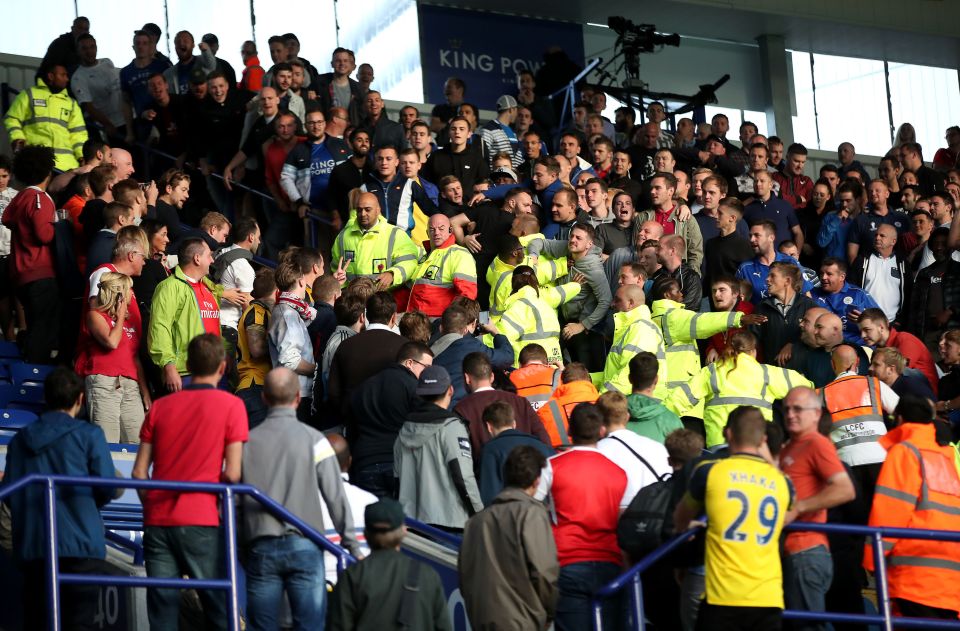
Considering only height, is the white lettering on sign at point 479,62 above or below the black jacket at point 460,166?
above

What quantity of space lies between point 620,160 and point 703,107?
22.1 ft

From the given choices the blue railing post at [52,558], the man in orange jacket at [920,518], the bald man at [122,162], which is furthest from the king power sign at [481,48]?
the blue railing post at [52,558]

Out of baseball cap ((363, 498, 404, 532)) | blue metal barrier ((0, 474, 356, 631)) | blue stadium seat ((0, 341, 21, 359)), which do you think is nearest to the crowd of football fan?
baseball cap ((363, 498, 404, 532))

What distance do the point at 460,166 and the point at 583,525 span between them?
24.5 feet

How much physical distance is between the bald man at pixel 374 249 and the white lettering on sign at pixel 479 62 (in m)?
9.63

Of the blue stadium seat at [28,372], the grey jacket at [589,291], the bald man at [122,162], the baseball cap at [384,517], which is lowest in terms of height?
the baseball cap at [384,517]

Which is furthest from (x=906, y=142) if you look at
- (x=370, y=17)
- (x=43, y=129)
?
(x=43, y=129)

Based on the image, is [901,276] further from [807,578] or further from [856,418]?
[807,578]

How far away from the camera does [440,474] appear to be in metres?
8.04

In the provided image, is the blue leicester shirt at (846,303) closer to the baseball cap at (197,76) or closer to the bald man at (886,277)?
the bald man at (886,277)

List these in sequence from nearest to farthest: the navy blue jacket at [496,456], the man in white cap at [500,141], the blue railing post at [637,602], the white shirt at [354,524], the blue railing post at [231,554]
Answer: the blue railing post at [231,554] → the blue railing post at [637,602] → the white shirt at [354,524] → the navy blue jacket at [496,456] → the man in white cap at [500,141]

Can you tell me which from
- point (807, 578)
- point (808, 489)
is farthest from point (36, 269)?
point (807, 578)

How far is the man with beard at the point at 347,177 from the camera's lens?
13.7 meters

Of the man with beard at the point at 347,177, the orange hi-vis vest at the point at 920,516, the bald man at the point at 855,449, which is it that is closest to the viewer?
the orange hi-vis vest at the point at 920,516
